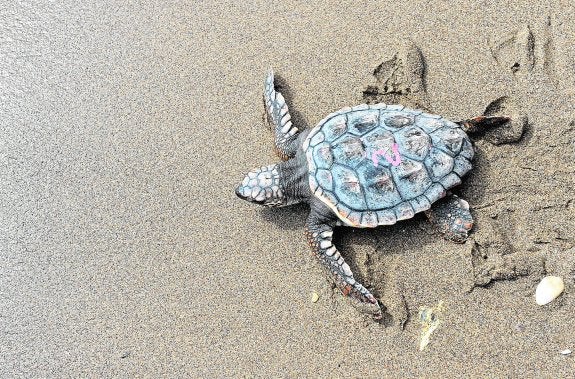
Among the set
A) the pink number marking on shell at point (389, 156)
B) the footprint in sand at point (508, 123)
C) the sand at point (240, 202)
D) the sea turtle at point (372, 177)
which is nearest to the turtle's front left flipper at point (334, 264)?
the sea turtle at point (372, 177)

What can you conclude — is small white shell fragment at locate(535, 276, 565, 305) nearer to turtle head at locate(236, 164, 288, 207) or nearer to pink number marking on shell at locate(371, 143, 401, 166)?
pink number marking on shell at locate(371, 143, 401, 166)

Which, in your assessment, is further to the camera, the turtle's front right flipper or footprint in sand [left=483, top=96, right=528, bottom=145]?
the turtle's front right flipper

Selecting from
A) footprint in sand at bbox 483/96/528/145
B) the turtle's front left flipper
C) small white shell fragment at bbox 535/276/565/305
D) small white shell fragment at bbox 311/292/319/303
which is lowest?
small white shell fragment at bbox 535/276/565/305

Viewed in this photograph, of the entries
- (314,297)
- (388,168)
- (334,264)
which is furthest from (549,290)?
(314,297)

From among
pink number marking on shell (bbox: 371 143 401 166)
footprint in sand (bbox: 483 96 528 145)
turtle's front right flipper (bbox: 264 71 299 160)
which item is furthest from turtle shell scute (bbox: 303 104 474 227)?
turtle's front right flipper (bbox: 264 71 299 160)

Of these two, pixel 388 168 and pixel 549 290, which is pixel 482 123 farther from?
pixel 549 290

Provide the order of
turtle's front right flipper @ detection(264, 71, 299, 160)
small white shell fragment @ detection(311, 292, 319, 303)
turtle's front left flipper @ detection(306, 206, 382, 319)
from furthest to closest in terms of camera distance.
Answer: turtle's front right flipper @ detection(264, 71, 299, 160) < small white shell fragment @ detection(311, 292, 319, 303) < turtle's front left flipper @ detection(306, 206, 382, 319)

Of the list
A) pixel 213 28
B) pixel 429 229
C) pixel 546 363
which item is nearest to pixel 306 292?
pixel 429 229

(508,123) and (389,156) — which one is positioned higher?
(389,156)
